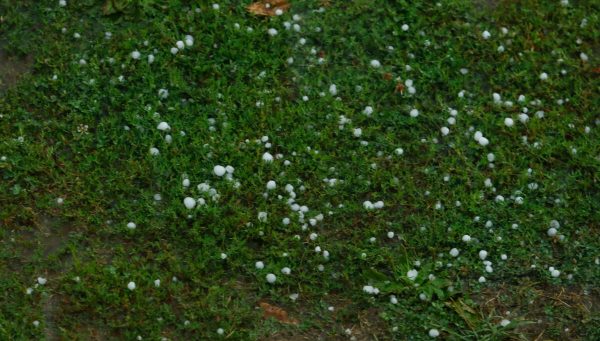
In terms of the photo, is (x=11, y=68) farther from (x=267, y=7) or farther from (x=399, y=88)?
(x=399, y=88)

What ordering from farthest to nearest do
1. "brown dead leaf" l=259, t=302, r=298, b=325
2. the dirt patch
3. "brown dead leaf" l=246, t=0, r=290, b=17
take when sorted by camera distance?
"brown dead leaf" l=246, t=0, r=290, b=17
the dirt patch
"brown dead leaf" l=259, t=302, r=298, b=325

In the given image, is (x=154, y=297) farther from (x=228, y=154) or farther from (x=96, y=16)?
(x=96, y=16)

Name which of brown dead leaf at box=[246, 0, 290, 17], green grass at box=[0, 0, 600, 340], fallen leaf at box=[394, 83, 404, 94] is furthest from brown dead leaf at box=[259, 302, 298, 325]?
Answer: brown dead leaf at box=[246, 0, 290, 17]

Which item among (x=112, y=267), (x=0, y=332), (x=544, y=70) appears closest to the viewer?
(x=0, y=332)

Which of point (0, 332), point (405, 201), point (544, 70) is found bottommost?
point (0, 332)

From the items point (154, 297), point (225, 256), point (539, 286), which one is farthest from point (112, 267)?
point (539, 286)

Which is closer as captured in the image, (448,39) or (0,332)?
(0,332)

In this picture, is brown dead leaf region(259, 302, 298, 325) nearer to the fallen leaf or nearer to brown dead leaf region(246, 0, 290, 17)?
the fallen leaf

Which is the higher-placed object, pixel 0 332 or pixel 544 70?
pixel 544 70
